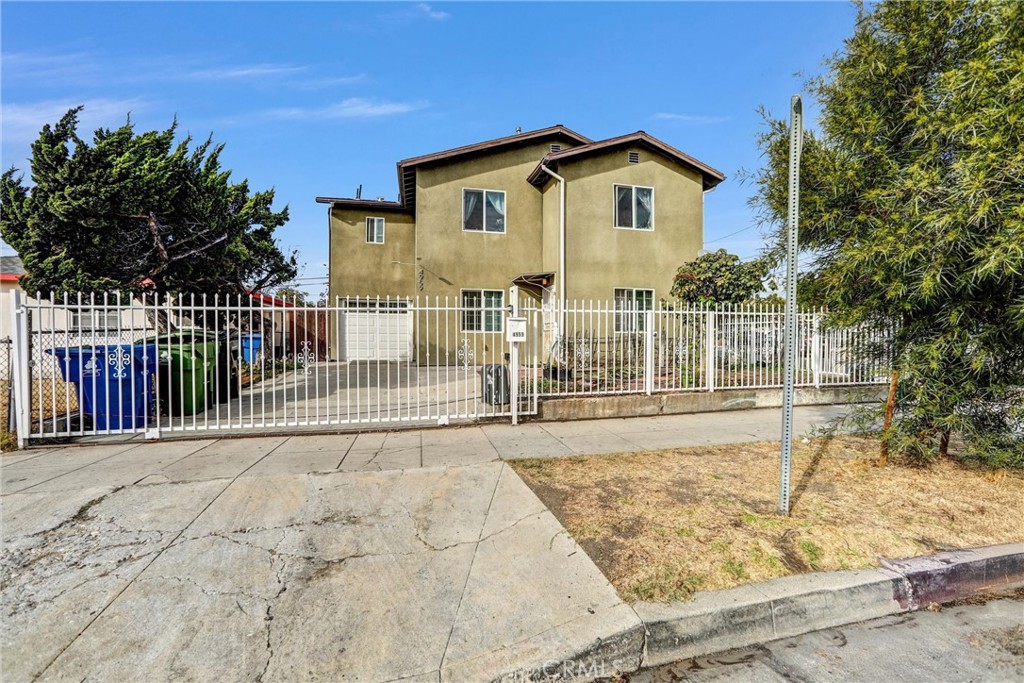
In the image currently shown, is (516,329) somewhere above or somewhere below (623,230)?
below

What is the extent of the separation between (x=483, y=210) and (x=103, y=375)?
11.0 m

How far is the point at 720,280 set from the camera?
41.7 feet

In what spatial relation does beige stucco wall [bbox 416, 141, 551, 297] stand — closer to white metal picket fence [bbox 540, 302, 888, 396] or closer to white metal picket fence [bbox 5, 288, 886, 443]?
white metal picket fence [bbox 5, 288, 886, 443]

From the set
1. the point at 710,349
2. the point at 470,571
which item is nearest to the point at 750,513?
the point at 470,571

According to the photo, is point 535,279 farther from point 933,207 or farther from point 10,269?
point 10,269

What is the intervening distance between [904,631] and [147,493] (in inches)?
237

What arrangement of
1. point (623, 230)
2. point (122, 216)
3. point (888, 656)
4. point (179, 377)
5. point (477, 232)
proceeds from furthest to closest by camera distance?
point (477, 232), point (623, 230), point (122, 216), point (179, 377), point (888, 656)

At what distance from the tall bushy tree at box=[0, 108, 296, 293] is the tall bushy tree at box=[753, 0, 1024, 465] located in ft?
36.9

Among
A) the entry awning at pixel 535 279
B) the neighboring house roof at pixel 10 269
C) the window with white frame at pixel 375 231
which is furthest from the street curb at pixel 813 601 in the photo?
the neighboring house roof at pixel 10 269

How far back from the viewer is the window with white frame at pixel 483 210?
50.8 feet

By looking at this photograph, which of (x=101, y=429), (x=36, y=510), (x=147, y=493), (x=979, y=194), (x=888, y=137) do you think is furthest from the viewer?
(x=101, y=429)

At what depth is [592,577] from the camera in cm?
315

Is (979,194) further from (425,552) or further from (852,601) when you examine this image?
(425,552)

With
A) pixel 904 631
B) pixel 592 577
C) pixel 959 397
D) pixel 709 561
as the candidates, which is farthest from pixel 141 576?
pixel 959 397
